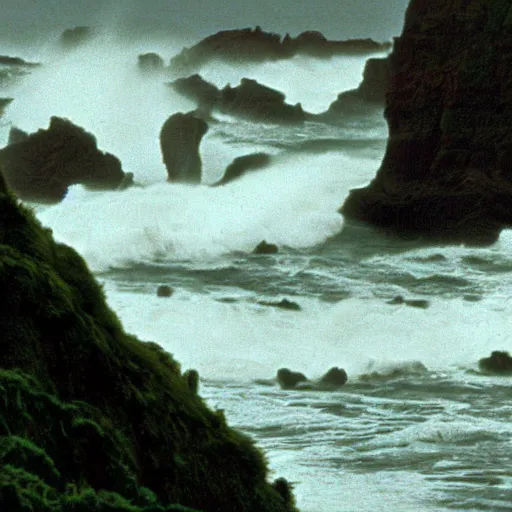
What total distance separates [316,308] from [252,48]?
5133 cm

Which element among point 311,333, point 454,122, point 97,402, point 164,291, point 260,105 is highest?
point 260,105

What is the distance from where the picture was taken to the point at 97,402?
15.1ft

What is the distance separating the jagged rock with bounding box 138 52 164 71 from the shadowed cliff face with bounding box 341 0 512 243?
34.4 meters

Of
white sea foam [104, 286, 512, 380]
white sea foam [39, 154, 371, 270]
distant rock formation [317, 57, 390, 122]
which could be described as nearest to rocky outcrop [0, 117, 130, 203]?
white sea foam [39, 154, 371, 270]

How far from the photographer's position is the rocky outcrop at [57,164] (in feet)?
142

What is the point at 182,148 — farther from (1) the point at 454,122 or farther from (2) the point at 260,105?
(1) the point at 454,122

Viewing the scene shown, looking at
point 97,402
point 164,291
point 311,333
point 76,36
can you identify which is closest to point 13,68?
point 76,36

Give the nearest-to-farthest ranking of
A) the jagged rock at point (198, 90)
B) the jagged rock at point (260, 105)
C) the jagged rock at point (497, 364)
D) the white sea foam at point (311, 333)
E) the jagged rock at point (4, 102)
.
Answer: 1. the jagged rock at point (497, 364)
2. the white sea foam at point (311, 333)
3. the jagged rock at point (260, 105)
4. the jagged rock at point (4, 102)
5. the jagged rock at point (198, 90)

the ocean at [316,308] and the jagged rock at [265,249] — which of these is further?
the jagged rock at [265,249]

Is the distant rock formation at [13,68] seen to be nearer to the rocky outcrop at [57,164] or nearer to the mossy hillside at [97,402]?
the rocky outcrop at [57,164]

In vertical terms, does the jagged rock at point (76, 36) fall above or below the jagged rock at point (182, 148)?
above

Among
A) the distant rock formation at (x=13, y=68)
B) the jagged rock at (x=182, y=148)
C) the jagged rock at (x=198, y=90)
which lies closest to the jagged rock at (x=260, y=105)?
the jagged rock at (x=198, y=90)

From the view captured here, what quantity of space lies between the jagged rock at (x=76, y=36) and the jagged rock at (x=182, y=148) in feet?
82.8

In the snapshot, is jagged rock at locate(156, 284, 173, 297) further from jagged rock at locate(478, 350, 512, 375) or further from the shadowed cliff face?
the shadowed cliff face
